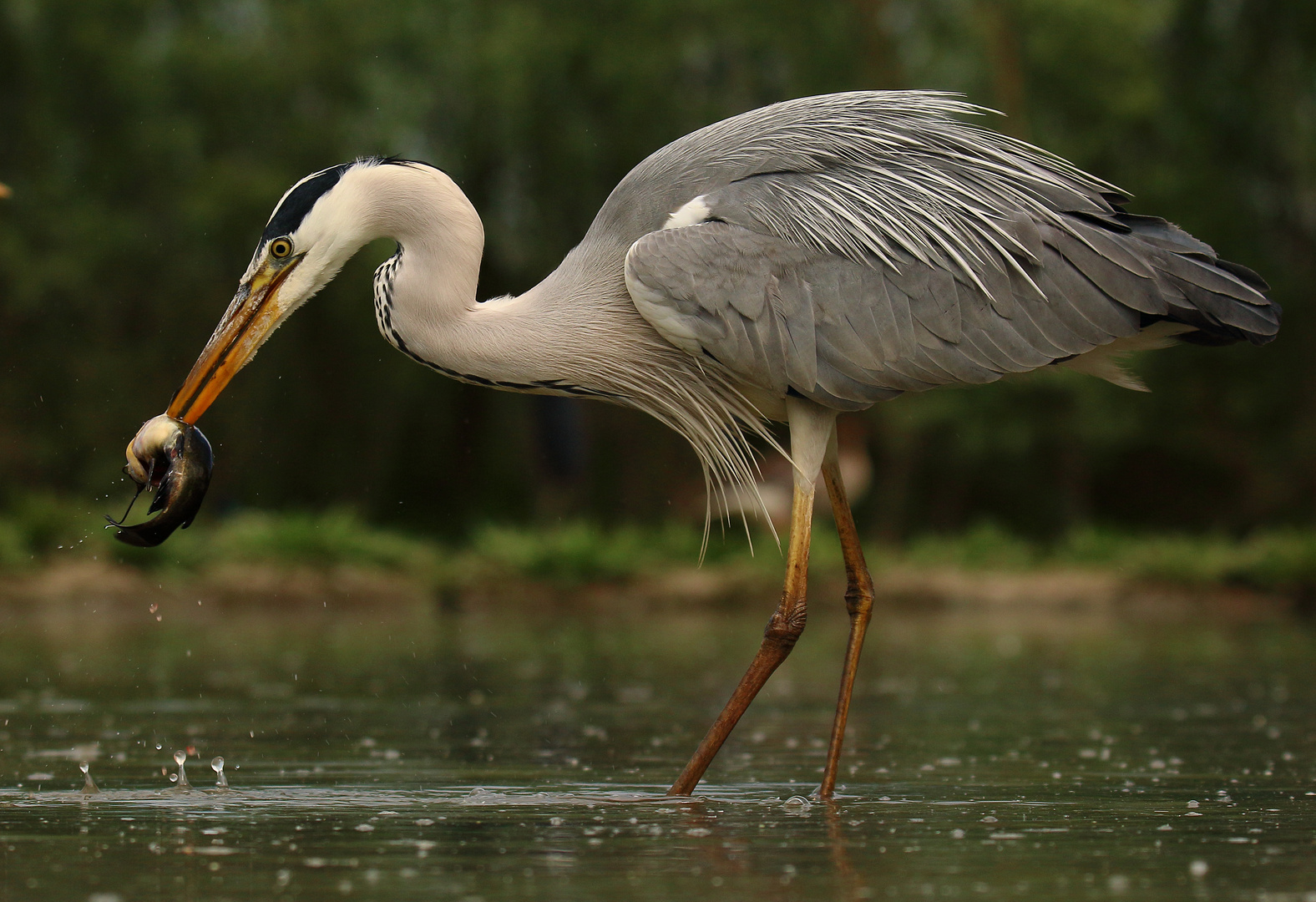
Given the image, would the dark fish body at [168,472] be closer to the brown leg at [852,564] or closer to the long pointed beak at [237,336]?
the long pointed beak at [237,336]

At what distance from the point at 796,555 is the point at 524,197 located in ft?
67.5

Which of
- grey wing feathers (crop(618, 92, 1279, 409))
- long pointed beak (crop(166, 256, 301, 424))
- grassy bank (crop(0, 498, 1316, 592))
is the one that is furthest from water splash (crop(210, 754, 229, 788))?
grassy bank (crop(0, 498, 1316, 592))

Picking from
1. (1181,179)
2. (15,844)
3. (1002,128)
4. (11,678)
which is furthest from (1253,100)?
(15,844)

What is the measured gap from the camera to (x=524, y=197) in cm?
2684

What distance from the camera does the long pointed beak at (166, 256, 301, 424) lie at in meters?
6.79

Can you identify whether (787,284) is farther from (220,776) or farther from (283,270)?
(220,776)

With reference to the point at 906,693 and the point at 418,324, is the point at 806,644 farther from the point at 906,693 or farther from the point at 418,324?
the point at 418,324

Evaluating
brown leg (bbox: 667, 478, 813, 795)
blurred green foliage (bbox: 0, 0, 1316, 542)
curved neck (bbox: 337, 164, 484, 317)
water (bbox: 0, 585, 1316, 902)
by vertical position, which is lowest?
water (bbox: 0, 585, 1316, 902)

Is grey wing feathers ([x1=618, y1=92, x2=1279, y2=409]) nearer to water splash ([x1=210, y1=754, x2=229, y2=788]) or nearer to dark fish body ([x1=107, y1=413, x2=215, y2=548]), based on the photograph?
dark fish body ([x1=107, y1=413, x2=215, y2=548])

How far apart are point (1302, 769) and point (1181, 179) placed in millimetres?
18949

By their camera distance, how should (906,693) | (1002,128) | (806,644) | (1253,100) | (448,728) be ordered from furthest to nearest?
(1253,100), (1002,128), (806,644), (906,693), (448,728)

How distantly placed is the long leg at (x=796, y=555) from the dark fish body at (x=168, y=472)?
2.04 metres

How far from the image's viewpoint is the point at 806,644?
50.6ft

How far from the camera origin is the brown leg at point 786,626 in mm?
6578
